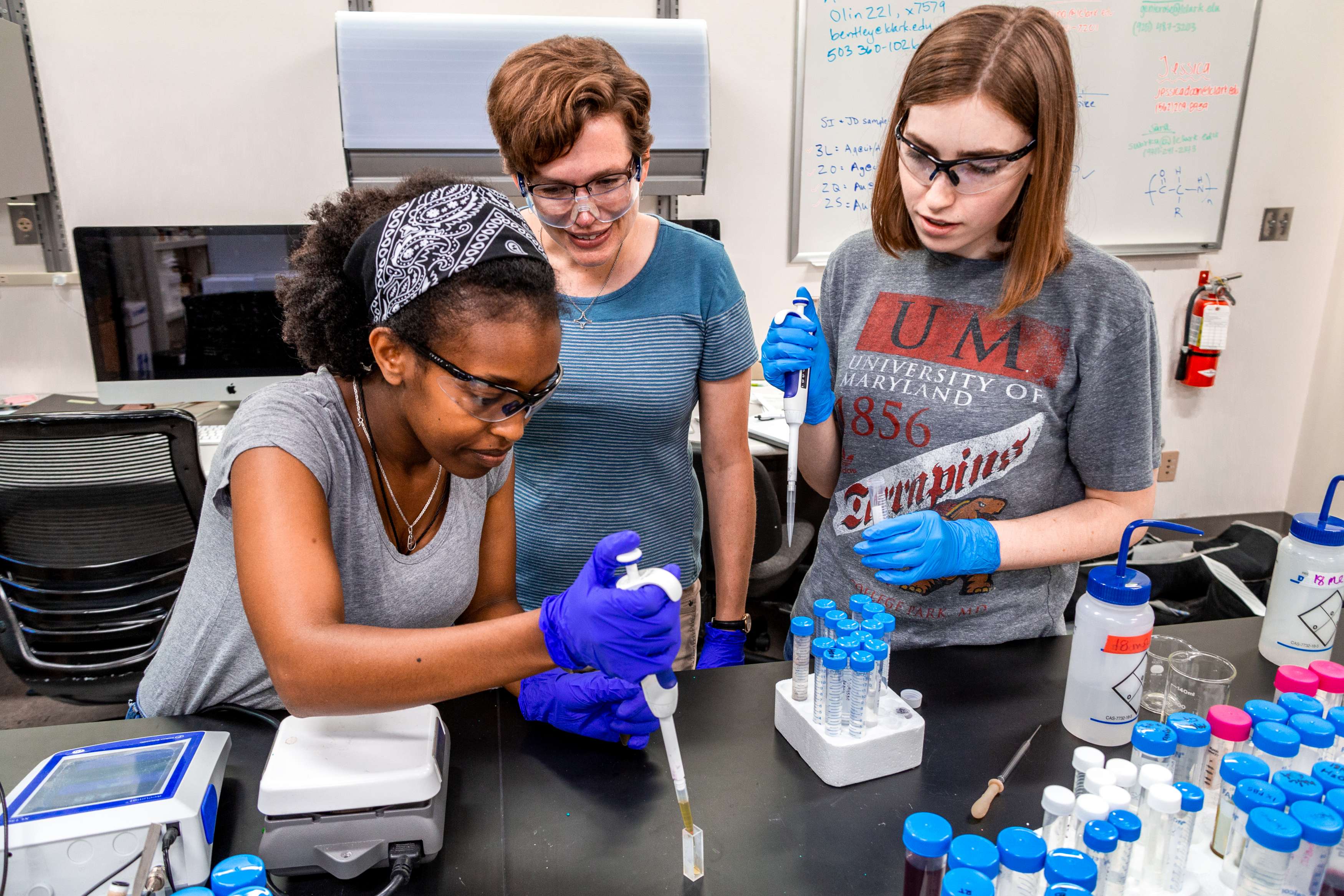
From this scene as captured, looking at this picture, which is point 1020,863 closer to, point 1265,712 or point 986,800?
point 986,800

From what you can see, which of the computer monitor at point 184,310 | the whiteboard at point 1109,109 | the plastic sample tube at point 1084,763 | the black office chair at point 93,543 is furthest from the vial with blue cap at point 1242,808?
the whiteboard at point 1109,109

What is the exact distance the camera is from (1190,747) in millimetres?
819

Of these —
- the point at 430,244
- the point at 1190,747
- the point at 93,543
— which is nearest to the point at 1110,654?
the point at 1190,747

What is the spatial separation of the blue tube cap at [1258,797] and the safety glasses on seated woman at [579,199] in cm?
100

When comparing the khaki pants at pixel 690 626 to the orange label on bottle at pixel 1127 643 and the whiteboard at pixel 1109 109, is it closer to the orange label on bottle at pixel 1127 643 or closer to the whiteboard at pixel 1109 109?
the orange label on bottle at pixel 1127 643

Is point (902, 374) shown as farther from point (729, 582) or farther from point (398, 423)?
point (398, 423)

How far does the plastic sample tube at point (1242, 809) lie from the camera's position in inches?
27.1

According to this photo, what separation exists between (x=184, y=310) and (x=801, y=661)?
2.14 meters

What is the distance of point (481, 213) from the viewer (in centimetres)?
87

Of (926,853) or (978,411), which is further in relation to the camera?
(978,411)

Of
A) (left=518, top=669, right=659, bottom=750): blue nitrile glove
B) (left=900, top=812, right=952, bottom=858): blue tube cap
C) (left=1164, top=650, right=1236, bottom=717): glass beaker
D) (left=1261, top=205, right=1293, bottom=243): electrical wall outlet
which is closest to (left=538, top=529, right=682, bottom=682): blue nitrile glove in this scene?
(left=518, top=669, right=659, bottom=750): blue nitrile glove

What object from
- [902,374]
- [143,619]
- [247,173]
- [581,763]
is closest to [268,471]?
[581,763]

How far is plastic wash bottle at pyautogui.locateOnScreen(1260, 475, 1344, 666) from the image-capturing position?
103 centimetres

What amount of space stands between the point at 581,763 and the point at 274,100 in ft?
8.03
